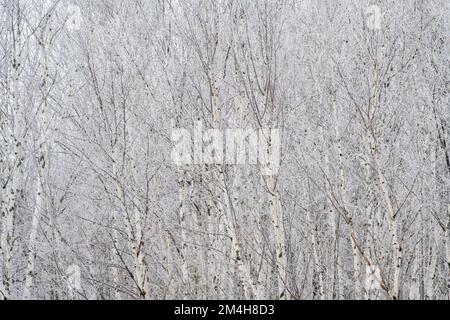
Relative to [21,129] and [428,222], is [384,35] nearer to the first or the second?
[428,222]

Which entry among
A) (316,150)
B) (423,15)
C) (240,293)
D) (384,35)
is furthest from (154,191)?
(423,15)

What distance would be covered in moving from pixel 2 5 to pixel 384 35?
18.7 ft

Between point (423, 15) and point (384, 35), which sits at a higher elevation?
point (423, 15)

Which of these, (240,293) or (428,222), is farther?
(428,222)

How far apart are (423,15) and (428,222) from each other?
11.9ft

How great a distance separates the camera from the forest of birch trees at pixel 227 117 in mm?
6145

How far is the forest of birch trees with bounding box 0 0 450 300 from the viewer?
6.14 m

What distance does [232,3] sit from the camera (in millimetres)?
6539

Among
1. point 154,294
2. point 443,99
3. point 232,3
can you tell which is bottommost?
point 154,294

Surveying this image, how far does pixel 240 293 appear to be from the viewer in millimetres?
7578

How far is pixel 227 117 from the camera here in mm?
8836
